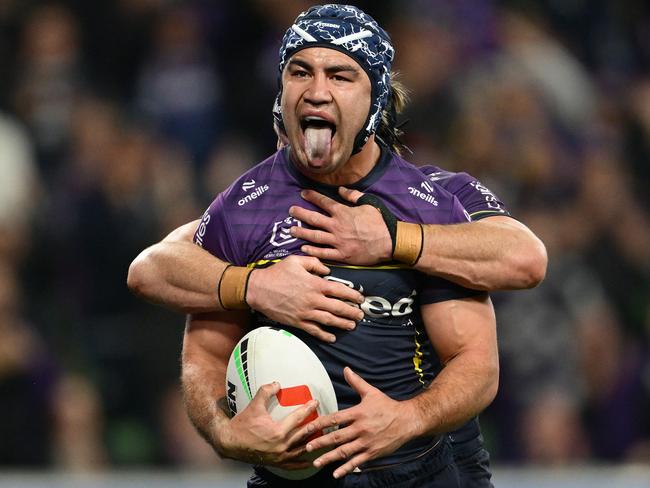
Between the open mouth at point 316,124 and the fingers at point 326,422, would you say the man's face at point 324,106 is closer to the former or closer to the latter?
the open mouth at point 316,124

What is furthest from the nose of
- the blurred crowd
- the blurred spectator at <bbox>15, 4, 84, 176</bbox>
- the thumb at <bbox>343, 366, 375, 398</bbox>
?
the blurred spectator at <bbox>15, 4, 84, 176</bbox>

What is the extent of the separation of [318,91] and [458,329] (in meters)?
0.87

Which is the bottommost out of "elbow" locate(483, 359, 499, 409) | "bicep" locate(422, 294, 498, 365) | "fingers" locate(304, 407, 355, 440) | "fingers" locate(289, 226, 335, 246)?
"fingers" locate(304, 407, 355, 440)

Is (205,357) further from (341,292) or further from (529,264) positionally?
(529,264)

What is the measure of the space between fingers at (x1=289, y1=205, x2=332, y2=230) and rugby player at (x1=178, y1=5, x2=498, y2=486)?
0.04 metres

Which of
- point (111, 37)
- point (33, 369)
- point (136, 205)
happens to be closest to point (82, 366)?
point (33, 369)

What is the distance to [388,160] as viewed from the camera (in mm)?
4418

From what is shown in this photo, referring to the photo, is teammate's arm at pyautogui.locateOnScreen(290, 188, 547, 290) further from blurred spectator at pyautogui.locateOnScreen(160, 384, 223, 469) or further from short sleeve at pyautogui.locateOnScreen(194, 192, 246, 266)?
blurred spectator at pyautogui.locateOnScreen(160, 384, 223, 469)

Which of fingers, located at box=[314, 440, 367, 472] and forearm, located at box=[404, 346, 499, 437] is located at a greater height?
forearm, located at box=[404, 346, 499, 437]

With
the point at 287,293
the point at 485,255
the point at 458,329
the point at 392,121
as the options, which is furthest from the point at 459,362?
the point at 392,121

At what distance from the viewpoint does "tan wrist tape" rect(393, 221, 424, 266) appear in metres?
4.13

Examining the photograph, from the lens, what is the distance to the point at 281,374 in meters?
3.98

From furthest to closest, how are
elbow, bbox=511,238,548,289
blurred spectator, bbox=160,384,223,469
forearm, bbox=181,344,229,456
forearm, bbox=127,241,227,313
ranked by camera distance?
1. blurred spectator, bbox=160,384,223,469
2. elbow, bbox=511,238,548,289
3. forearm, bbox=127,241,227,313
4. forearm, bbox=181,344,229,456

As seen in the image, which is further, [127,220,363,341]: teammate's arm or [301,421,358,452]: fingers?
[127,220,363,341]: teammate's arm
